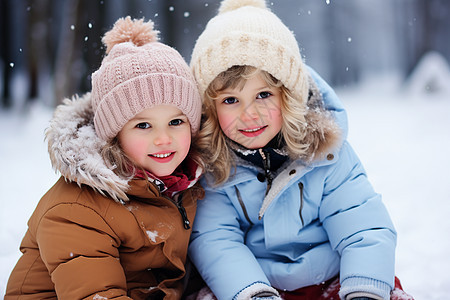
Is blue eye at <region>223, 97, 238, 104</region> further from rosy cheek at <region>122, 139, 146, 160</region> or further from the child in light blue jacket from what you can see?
rosy cheek at <region>122, 139, 146, 160</region>

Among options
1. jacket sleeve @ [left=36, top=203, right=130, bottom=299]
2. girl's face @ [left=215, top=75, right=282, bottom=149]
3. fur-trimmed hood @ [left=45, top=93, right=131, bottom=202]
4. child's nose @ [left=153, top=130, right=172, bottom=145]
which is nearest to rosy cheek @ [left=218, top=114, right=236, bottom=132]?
girl's face @ [left=215, top=75, right=282, bottom=149]

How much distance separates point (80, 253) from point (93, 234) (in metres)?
0.08

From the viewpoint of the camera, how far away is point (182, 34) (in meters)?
12.3

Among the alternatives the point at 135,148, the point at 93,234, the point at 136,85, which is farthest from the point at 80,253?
the point at 136,85

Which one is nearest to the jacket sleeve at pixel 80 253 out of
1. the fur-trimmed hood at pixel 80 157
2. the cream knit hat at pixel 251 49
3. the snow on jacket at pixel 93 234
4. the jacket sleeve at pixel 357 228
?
the snow on jacket at pixel 93 234

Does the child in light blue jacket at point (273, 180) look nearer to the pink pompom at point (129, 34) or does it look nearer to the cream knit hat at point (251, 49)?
the cream knit hat at point (251, 49)

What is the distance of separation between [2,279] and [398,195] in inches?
117

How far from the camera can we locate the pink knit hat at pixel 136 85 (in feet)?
5.50

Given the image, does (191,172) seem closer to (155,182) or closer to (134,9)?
(155,182)

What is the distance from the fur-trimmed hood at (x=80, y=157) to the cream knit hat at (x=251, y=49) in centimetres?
57

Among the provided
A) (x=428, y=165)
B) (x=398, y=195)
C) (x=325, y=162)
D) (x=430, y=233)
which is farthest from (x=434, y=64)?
(x=325, y=162)

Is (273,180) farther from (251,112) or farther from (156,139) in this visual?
(156,139)

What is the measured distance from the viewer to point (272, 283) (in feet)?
6.41

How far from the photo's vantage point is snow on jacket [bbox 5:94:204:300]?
1.50m
